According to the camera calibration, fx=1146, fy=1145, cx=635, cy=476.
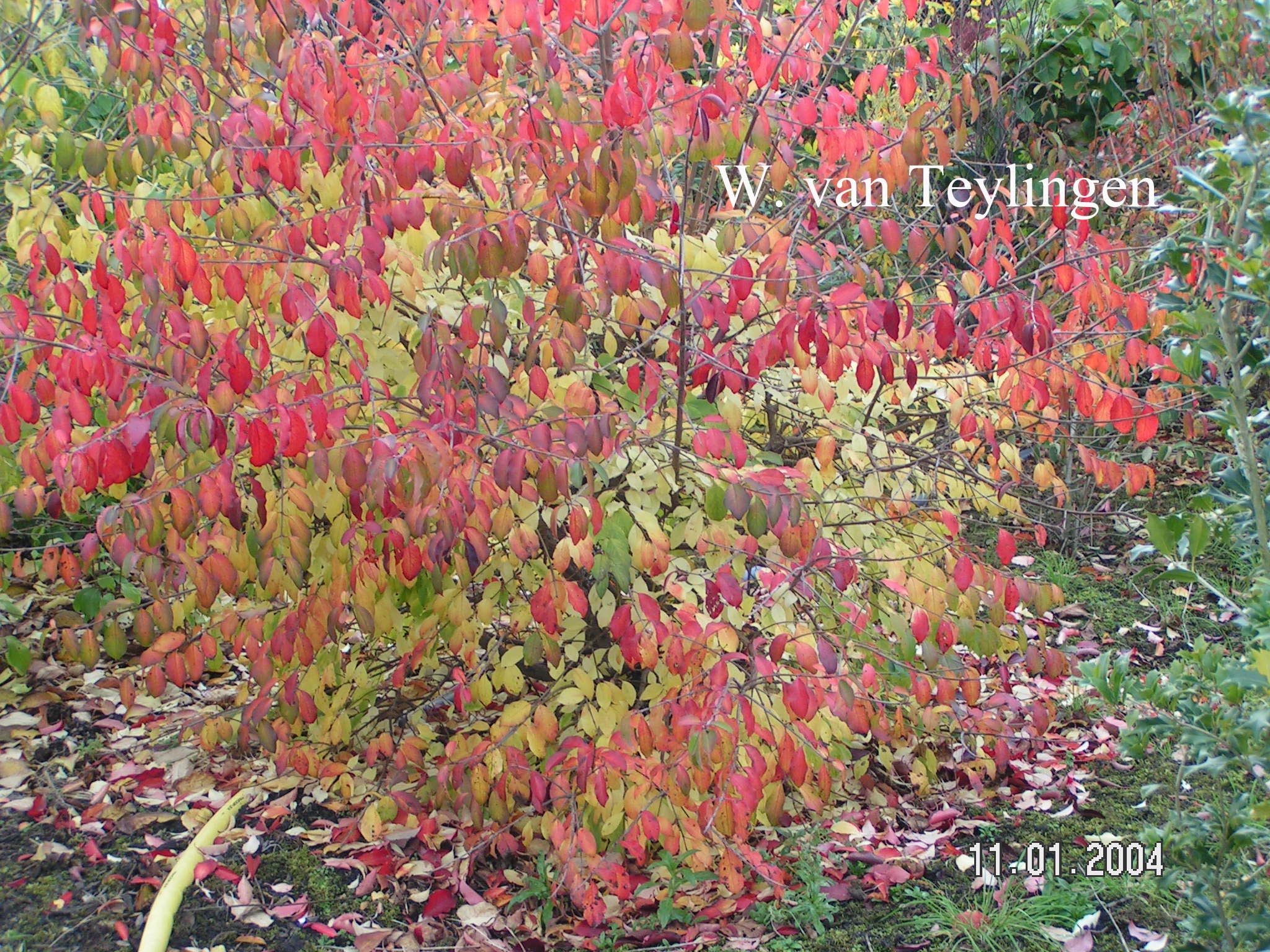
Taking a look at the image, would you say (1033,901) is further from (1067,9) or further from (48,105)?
(1067,9)

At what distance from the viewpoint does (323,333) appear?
7.92 ft

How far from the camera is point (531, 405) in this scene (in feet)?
9.33

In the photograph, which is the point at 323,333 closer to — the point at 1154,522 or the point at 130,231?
the point at 130,231

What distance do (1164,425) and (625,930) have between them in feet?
14.9

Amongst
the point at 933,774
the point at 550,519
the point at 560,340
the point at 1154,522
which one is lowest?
the point at 933,774

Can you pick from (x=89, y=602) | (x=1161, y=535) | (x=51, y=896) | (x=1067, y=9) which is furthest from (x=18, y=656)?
(x=1067, y=9)

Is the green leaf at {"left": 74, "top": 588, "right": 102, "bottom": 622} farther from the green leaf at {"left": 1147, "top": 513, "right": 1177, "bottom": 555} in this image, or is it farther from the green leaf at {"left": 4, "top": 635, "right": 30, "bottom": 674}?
the green leaf at {"left": 1147, "top": 513, "right": 1177, "bottom": 555}

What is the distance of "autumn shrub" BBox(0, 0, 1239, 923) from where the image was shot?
7.89 ft

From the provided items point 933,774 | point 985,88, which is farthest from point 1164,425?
point 933,774

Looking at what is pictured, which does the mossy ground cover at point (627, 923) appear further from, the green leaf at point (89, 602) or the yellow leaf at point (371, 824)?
the green leaf at point (89, 602)

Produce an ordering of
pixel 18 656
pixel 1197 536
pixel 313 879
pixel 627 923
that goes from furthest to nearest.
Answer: pixel 18 656
pixel 313 879
pixel 627 923
pixel 1197 536

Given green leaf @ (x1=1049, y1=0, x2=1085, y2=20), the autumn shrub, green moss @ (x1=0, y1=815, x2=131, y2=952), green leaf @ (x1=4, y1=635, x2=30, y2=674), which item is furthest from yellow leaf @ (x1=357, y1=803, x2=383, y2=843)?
green leaf @ (x1=1049, y1=0, x2=1085, y2=20)

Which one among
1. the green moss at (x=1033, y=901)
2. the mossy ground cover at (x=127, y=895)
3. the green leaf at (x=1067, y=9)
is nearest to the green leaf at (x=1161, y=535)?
the green moss at (x=1033, y=901)

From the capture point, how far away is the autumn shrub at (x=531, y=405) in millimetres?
2404
